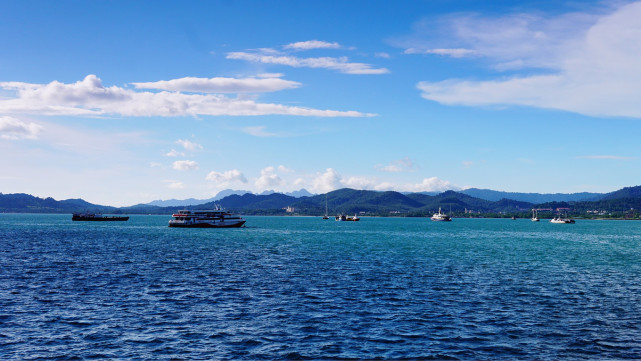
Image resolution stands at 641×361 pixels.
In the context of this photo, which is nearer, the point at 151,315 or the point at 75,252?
the point at 151,315

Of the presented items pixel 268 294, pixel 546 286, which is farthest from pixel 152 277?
pixel 546 286

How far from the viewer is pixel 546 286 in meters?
59.5

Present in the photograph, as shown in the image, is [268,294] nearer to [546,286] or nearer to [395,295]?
[395,295]

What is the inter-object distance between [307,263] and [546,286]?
3757 cm

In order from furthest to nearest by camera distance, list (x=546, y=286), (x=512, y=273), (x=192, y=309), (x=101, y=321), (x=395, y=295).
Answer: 1. (x=512, y=273)
2. (x=546, y=286)
3. (x=395, y=295)
4. (x=192, y=309)
5. (x=101, y=321)

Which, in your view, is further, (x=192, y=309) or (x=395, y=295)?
(x=395, y=295)

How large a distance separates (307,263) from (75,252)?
52457 mm

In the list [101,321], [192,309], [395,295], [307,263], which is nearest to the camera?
[101,321]

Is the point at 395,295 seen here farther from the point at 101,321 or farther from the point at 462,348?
the point at 101,321

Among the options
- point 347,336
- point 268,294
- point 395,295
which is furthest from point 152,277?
point 347,336

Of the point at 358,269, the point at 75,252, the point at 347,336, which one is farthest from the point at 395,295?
the point at 75,252

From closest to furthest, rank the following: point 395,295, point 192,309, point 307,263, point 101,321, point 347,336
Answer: point 347,336, point 101,321, point 192,309, point 395,295, point 307,263

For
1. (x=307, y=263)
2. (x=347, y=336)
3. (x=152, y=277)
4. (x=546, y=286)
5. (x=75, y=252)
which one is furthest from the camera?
(x=75, y=252)

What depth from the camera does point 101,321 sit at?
4084cm
